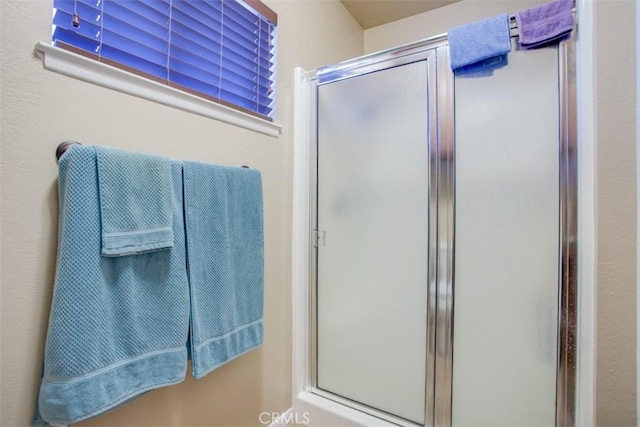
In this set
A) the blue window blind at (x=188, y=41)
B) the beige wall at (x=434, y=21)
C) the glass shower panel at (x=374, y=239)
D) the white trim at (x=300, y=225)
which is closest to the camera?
the blue window blind at (x=188, y=41)

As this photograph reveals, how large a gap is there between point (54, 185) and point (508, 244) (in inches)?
55.9

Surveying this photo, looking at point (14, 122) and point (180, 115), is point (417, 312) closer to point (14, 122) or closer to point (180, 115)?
point (180, 115)

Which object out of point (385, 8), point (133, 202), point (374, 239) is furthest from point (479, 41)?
point (133, 202)

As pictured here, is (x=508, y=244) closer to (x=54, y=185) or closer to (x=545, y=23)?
(x=545, y=23)

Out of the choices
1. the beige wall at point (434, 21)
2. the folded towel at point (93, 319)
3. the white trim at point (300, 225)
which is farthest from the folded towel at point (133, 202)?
the beige wall at point (434, 21)

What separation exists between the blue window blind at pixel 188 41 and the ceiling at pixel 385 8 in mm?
893

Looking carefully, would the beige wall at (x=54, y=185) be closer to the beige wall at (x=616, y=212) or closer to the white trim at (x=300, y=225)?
the white trim at (x=300, y=225)

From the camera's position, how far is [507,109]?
3.56 ft

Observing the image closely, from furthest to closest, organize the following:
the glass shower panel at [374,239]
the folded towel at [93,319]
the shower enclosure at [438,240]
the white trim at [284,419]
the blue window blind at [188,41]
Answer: the white trim at [284,419], the glass shower panel at [374,239], the shower enclosure at [438,240], the blue window blind at [188,41], the folded towel at [93,319]

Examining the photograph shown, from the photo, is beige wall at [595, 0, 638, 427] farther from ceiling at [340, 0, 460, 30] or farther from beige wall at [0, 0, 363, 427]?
ceiling at [340, 0, 460, 30]

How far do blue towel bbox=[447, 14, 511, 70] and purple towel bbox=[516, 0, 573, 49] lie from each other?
0.05 m

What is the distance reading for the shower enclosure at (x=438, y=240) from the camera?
40.7 inches

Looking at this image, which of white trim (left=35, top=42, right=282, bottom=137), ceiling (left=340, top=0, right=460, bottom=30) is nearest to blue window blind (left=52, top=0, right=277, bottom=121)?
white trim (left=35, top=42, right=282, bottom=137)

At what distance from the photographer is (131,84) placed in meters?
0.85
